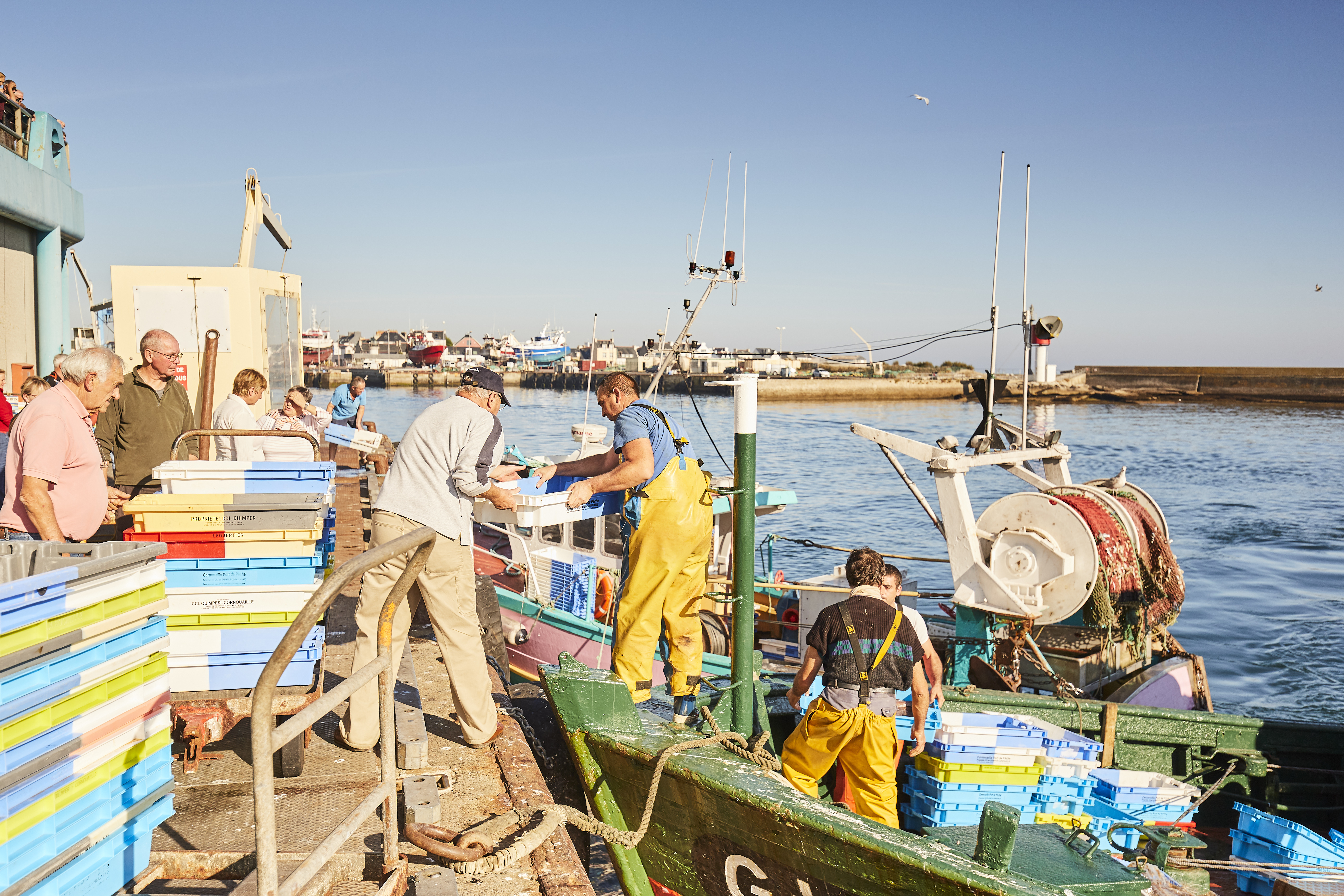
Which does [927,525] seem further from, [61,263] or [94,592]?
[94,592]

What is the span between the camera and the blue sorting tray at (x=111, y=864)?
2494 mm

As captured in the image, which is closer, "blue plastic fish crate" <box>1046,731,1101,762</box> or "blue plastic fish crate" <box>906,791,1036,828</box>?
"blue plastic fish crate" <box>906,791,1036,828</box>

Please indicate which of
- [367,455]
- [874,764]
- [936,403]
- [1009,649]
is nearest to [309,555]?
[874,764]

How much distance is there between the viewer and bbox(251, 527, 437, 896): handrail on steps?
2260mm

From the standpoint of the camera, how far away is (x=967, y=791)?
17.5ft

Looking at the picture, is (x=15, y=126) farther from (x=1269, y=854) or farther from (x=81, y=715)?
(x=1269, y=854)

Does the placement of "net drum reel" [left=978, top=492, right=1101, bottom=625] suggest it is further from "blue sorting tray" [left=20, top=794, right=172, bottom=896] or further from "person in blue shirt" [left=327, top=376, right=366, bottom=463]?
"person in blue shirt" [left=327, top=376, right=366, bottom=463]

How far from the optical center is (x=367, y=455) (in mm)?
14789

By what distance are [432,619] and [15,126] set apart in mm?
12764

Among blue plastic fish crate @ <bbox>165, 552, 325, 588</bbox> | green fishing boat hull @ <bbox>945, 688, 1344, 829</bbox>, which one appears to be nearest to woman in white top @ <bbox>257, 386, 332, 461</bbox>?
blue plastic fish crate @ <bbox>165, 552, 325, 588</bbox>

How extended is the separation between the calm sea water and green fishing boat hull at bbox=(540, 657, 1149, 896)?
2.00 m

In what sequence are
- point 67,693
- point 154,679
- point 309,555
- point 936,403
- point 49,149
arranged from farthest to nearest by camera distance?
point 936,403, point 49,149, point 309,555, point 154,679, point 67,693

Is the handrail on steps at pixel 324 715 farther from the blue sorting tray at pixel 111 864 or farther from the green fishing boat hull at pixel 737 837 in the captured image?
the green fishing boat hull at pixel 737 837

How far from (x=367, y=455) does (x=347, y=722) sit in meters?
11.1
